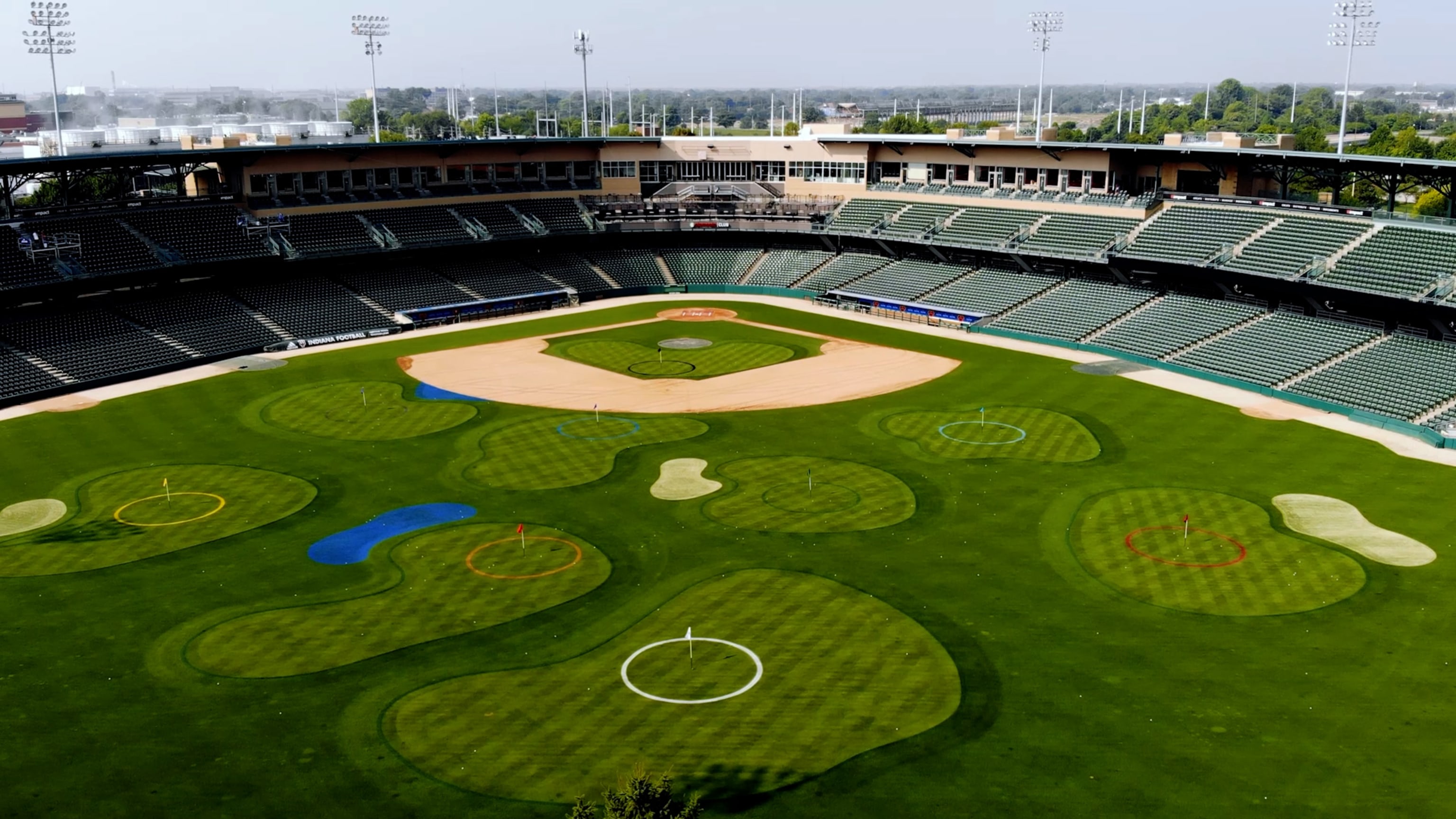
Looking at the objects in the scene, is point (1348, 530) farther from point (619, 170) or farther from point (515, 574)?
point (619, 170)

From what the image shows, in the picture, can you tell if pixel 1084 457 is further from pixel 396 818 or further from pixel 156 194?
pixel 156 194

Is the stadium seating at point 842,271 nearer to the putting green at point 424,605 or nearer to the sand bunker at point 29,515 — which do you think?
the putting green at point 424,605

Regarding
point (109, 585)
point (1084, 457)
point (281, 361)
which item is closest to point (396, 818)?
point (109, 585)

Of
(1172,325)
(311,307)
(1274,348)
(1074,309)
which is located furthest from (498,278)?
(1274,348)

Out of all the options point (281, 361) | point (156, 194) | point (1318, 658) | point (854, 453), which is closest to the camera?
point (1318, 658)

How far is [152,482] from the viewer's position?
52094 mm

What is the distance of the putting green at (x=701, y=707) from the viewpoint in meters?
29.1

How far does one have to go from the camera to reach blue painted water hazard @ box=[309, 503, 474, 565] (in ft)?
143

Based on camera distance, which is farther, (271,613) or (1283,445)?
(1283,445)

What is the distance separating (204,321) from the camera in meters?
80.8

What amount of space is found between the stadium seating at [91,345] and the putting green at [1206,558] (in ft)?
199

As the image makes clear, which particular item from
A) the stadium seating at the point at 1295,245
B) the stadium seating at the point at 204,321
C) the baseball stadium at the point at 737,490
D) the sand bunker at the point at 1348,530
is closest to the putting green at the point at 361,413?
the baseball stadium at the point at 737,490

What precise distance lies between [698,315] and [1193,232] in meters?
38.8

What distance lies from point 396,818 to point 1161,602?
26.1 meters
